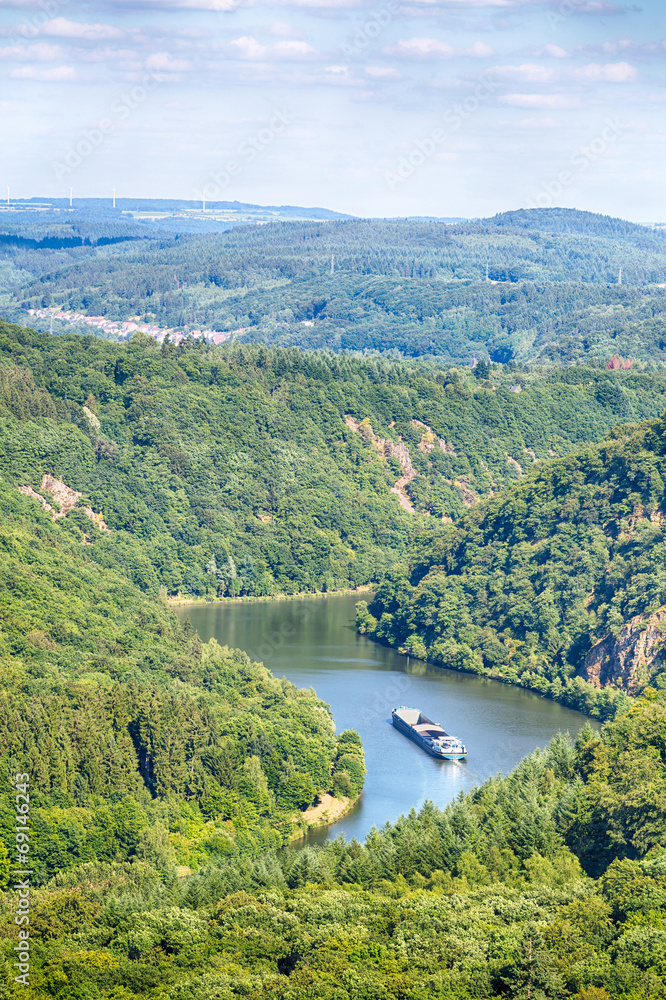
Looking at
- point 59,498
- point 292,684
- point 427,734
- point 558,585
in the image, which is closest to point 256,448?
point 59,498

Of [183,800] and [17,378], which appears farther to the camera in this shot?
[17,378]

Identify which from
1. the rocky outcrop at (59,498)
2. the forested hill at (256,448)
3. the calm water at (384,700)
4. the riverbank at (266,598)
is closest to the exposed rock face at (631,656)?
the calm water at (384,700)

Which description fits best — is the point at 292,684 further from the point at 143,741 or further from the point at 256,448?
the point at 256,448

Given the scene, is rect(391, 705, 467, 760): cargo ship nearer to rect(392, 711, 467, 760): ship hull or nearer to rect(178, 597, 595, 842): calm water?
rect(392, 711, 467, 760): ship hull

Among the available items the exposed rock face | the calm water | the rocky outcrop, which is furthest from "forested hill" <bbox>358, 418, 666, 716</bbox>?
the rocky outcrop

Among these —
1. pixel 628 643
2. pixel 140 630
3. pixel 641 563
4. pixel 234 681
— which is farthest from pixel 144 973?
pixel 641 563

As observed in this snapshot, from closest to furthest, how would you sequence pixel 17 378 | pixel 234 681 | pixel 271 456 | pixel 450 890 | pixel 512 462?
pixel 450 890 → pixel 234 681 → pixel 17 378 → pixel 271 456 → pixel 512 462

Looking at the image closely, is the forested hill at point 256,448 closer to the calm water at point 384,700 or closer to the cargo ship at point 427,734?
the calm water at point 384,700

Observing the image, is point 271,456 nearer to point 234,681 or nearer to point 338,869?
point 234,681
